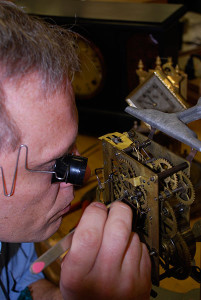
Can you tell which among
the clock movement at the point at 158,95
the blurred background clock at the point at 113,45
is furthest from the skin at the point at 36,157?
the blurred background clock at the point at 113,45

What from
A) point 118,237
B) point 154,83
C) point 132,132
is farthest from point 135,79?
point 118,237

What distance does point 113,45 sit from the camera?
1656 mm

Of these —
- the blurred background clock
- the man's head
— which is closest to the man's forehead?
the man's head

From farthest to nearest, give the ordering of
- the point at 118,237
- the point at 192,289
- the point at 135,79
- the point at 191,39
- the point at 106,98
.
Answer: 1. the point at 191,39
2. the point at 106,98
3. the point at 135,79
4. the point at 192,289
5. the point at 118,237

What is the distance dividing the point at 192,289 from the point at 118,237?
36cm

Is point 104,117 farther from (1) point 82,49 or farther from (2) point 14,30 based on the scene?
(2) point 14,30

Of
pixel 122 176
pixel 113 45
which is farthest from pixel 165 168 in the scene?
pixel 113 45

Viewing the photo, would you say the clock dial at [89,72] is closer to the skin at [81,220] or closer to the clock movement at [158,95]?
the clock movement at [158,95]

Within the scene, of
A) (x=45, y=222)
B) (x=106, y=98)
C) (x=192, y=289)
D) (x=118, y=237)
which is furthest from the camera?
(x=106, y=98)

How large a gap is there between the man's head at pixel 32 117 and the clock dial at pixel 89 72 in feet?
2.90

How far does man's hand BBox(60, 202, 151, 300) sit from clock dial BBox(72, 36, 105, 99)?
1.05m

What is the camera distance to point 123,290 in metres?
0.70

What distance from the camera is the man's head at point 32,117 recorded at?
679 mm

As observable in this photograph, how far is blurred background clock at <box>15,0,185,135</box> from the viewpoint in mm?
1602
